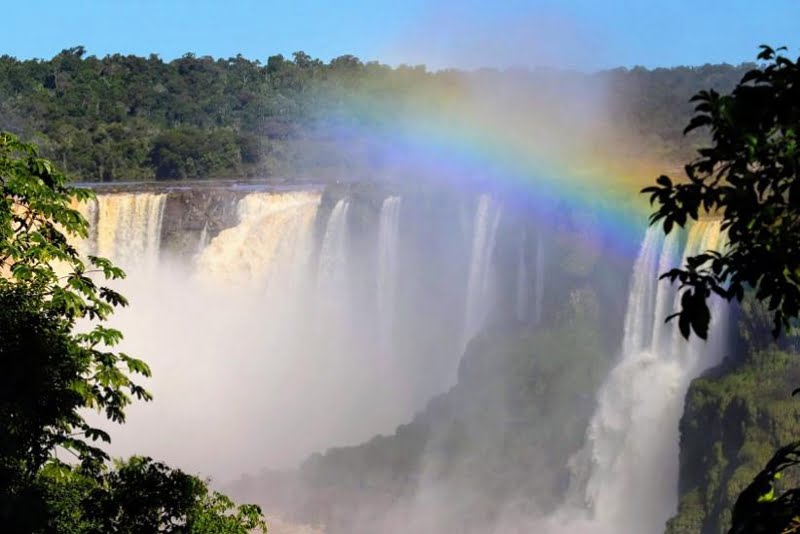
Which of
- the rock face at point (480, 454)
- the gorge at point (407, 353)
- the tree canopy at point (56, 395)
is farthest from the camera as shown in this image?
the rock face at point (480, 454)

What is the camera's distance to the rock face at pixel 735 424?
14633 mm

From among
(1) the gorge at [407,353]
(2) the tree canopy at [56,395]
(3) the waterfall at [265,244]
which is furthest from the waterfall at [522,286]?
(2) the tree canopy at [56,395]

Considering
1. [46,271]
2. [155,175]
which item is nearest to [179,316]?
[155,175]

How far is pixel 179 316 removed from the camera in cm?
3108

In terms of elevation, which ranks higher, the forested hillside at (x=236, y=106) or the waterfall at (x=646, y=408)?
the forested hillside at (x=236, y=106)

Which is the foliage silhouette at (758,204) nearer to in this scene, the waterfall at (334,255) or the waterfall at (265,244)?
the waterfall at (334,255)

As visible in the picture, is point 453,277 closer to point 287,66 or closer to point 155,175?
point 155,175

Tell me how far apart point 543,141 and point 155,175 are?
20468 mm

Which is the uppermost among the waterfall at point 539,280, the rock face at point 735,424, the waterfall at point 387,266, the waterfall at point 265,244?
the waterfall at point 265,244

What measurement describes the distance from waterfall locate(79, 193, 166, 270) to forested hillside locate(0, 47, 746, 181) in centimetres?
413

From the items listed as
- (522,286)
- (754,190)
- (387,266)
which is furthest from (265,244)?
(754,190)

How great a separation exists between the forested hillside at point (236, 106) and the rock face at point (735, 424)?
17.4 metres

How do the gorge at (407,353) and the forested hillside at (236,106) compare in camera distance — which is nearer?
the gorge at (407,353)

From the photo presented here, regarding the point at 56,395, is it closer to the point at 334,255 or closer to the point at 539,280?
the point at 539,280
